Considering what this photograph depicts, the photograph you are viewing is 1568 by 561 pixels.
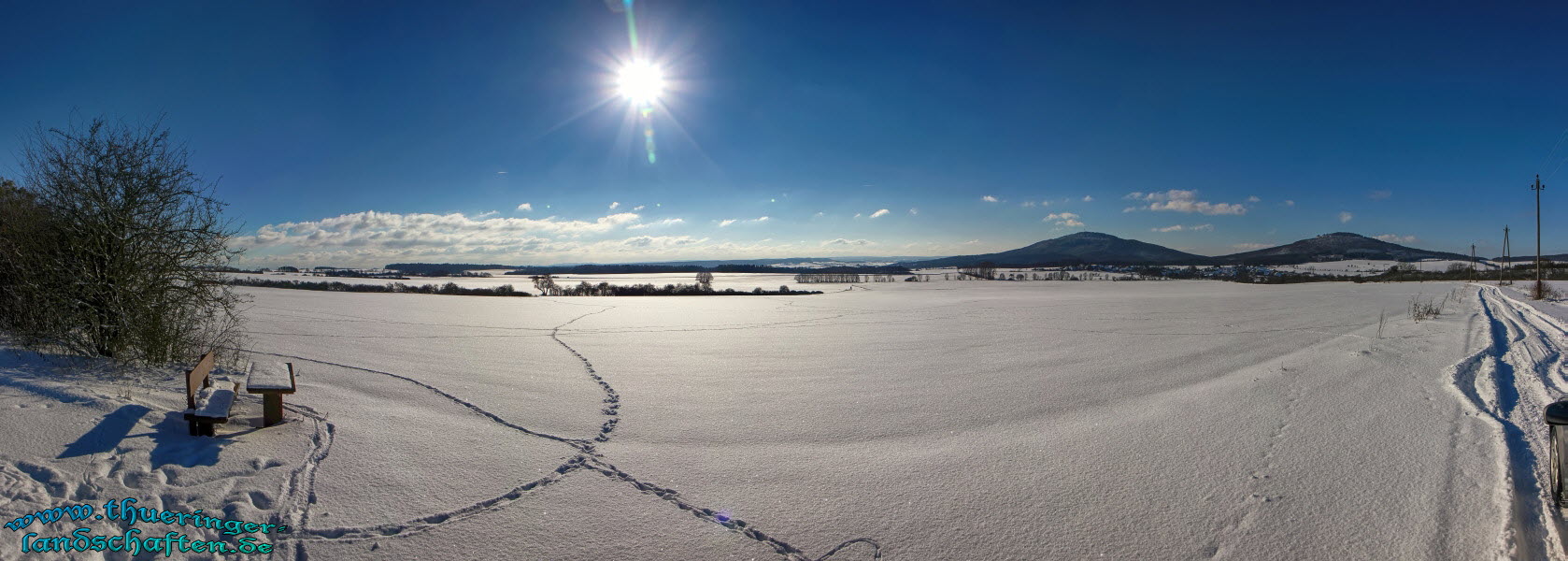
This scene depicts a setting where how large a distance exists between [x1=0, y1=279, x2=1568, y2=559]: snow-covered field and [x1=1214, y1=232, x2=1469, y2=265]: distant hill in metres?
127

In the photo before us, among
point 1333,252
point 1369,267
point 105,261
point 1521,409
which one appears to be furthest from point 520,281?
point 1333,252

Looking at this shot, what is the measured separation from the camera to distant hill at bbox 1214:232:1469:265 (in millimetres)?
111125

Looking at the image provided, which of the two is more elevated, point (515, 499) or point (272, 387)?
point (272, 387)

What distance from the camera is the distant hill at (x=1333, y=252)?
111m

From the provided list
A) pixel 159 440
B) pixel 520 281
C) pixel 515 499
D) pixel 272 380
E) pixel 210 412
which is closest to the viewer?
pixel 515 499

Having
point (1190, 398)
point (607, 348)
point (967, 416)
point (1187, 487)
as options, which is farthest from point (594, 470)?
point (607, 348)

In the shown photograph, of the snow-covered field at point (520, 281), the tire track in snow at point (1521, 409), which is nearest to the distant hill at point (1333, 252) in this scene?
the snow-covered field at point (520, 281)

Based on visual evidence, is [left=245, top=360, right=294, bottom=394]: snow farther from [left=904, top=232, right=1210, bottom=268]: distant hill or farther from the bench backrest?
[left=904, top=232, right=1210, bottom=268]: distant hill

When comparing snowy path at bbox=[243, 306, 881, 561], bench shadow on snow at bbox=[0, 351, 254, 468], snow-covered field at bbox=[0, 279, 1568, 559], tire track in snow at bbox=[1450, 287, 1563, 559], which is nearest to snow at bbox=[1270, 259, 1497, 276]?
tire track in snow at bbox=[1450, 287, 1563, 559]

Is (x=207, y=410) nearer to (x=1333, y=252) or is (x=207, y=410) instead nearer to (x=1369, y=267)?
(x=1369, y=267)

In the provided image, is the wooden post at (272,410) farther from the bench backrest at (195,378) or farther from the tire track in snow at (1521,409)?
the tire track in snow at (1521,409)

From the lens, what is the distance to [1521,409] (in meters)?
5.10

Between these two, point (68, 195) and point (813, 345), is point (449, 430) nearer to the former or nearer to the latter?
point (68, 195)

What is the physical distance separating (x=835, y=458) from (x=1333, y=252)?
179395 millimetres
